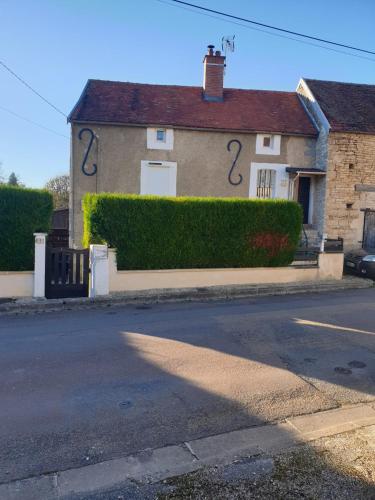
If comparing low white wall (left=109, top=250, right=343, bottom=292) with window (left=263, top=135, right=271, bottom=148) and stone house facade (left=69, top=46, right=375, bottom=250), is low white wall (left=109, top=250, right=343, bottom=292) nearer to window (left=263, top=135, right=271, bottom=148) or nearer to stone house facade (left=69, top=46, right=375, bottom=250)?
stone house facade (left=69, top=46, right=375, bottom=250)

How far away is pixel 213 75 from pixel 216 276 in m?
11.5

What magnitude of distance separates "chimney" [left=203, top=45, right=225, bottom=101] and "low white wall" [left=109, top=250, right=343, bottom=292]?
10.0m

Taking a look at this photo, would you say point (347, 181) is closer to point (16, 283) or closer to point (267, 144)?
point (267, 144)

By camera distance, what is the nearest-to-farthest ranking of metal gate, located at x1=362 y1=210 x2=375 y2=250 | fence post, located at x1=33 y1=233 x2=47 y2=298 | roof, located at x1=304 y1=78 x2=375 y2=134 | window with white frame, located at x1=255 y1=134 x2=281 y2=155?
1. fence post, located at x1=33 y1=233 x2=47 y2=298
2. roof, located at x1=304 y1=78 x2=375 y2=134
3. metal gate, located at x1=362 y1=210 x2=375 y2=250
4. window with white frame, located at x1=255 y1=134 x2=281 y2=155

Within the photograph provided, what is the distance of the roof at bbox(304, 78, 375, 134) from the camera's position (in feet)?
54.5

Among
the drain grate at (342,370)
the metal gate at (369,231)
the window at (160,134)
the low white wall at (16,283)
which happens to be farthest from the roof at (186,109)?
the drain grate at (342,370)

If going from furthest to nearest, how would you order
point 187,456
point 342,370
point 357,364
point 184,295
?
point 184,295 → point 357,364 → point 342,370 → point 187,456

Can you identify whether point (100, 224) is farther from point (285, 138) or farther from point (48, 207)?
point (285, 138)

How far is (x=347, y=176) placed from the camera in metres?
16.6

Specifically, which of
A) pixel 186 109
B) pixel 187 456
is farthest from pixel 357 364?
pixel 186 109

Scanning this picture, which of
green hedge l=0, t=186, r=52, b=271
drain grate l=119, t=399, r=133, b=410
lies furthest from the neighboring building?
drain grate l=119, t=399, r=133, b=410

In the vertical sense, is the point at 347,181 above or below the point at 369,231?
above

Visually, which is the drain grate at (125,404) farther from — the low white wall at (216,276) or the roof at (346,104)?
the roof at (346,104)

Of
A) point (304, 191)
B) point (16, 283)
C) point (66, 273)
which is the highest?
point (304, 191)
